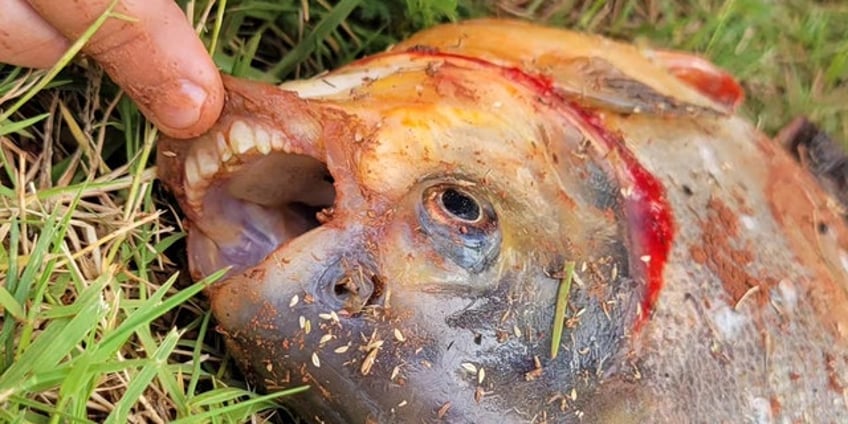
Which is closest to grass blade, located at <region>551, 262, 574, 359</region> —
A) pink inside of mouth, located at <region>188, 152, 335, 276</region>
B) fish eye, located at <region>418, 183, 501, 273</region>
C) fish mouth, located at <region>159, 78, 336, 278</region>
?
fish eye, located at <region>418, 183, 501, 273</region>

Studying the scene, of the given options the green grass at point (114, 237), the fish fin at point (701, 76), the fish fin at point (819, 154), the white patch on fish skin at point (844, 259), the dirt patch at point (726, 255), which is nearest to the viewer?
the green grass at point (114, 237)

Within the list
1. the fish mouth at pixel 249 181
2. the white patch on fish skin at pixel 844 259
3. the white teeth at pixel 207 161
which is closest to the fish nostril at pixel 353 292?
the fish mouth at pixel 249 181

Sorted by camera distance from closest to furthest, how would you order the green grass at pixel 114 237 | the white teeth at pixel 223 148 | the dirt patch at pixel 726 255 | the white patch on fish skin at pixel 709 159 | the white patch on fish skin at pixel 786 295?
1. the green grass at pixel 114 237
2. the white teeth at pixel 223 148
3. the dirt patch at pixel 726 255
4. the white patch on fish skin at pixel 786 295
5. the white patch on fish skin at pixel 709 159

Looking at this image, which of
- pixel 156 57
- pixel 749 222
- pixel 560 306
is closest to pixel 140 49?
pixel 156 57

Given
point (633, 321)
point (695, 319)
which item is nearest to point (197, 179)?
point (633, 321)

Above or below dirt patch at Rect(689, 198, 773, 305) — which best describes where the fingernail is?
above

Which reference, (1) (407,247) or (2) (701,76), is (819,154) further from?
(1) (407,247)

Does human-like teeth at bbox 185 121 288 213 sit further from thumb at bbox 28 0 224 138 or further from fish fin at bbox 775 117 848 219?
fish fin at bbox 775 117 848 219

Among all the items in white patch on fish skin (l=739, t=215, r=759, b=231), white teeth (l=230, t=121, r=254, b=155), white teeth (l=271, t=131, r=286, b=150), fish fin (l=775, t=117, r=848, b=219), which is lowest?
fish fin (l=775, t=117, r=848, b=219)

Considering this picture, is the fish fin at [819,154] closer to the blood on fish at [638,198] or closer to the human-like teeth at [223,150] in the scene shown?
the blood on fish at [638,198]
